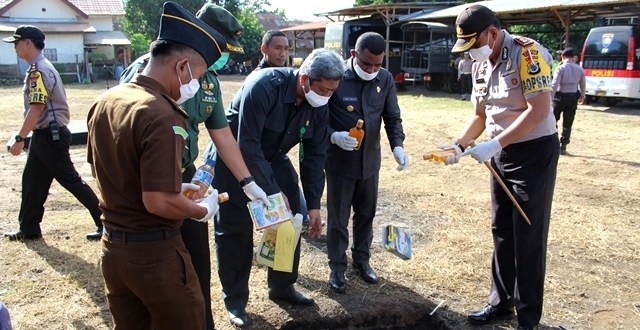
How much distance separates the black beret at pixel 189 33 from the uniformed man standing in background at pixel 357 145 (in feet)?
5.62

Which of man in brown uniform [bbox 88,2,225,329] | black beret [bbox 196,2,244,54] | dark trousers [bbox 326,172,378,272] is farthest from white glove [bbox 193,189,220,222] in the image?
dark trousers [bbox 326,172,378,272]

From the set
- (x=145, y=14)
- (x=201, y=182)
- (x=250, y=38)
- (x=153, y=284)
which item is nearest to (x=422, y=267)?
(x=201, y=182)

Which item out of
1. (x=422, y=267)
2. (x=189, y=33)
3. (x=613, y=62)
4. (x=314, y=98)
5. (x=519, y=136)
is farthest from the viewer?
(x=613, y=62)

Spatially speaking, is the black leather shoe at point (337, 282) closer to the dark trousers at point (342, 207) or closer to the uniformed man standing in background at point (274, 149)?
the dark trousers at point (342, 207)

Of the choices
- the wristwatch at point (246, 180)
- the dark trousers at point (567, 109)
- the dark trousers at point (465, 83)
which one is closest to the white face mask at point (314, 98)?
the wristwatch at point (246, 180)

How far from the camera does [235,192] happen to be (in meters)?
3.39

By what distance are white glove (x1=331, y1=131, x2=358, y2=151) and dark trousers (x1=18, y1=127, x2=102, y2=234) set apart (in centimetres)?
235

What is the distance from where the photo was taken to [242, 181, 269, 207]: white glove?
294 centimetres

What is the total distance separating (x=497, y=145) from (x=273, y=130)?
134 cm

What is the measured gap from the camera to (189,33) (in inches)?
80.7

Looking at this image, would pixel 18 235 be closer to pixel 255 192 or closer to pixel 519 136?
pixel 255 192

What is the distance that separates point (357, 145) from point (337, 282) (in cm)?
104

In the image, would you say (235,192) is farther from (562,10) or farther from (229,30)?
(562,10)

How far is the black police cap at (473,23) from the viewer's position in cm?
310
